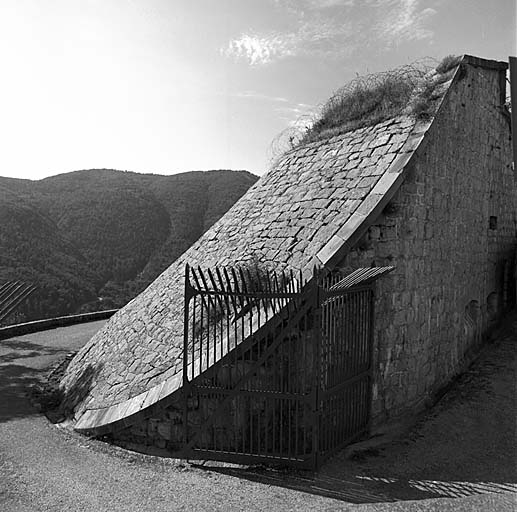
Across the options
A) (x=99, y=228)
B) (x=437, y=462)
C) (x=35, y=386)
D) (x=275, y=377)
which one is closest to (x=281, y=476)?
(x=275, y=377)

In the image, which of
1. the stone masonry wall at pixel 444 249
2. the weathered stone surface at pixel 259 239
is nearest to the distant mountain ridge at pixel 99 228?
the weathered stone surface at pixel 259 239

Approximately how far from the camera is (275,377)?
5.56 meters

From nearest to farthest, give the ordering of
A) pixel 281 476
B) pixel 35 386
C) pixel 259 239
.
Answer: pixel 281 476, pixel 259 239, pixel 35 386

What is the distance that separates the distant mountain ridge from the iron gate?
62.4 ft

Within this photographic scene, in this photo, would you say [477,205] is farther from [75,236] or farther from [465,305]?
[75,236]

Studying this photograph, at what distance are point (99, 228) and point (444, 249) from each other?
36562mm

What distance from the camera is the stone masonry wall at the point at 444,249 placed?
717 centimetres

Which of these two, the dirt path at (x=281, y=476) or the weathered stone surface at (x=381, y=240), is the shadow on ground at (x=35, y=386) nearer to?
the weathered stone surface at (x=381, y=240)

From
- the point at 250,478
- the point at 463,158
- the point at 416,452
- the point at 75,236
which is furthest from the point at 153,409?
the point at 75,236

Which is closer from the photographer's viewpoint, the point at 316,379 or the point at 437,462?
the point at 316,379

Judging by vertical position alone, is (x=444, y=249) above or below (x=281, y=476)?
above

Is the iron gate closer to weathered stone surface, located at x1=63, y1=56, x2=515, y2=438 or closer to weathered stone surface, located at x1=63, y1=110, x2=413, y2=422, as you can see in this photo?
weathered stone surface, located at x1=63, y1=56, x2=515, y2=438

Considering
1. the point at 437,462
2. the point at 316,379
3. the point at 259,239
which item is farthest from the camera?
the point at 259,239

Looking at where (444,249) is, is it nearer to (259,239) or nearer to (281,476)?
(259,239)
